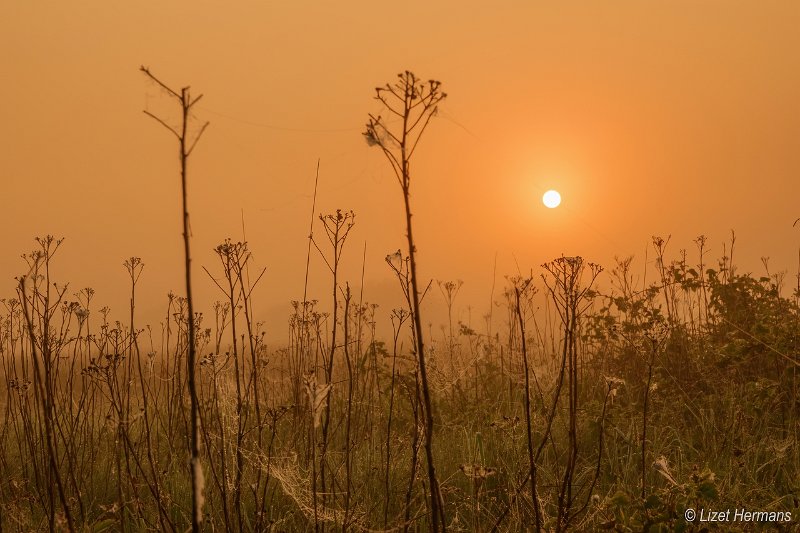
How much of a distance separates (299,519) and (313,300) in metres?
1.39

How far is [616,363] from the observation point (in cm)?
635

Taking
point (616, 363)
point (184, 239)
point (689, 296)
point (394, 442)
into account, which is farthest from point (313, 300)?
point (689, 296)

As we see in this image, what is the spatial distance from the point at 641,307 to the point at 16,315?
5.20 m

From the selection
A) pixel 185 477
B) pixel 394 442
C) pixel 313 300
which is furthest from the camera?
pixel 394 442

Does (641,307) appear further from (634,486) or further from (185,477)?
(185,477)

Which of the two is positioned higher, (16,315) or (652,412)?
(16,315)

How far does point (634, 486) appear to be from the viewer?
3.50 meters

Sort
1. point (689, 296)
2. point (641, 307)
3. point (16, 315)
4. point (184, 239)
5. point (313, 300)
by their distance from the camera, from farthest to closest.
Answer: point (689, 296), point (641, 307), point (16, 315), point (313, 300), point (184, 239)

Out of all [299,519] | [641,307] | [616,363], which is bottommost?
[299,519]

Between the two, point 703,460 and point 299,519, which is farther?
point 703,460

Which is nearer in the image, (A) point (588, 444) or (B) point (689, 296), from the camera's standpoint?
(A) point (588, 444)

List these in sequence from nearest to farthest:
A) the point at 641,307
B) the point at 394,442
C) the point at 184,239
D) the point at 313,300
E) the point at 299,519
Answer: the point at 184,239 → the point at 299,519 → the point at 313,300 → the point at 394,442 → the point at 641,307

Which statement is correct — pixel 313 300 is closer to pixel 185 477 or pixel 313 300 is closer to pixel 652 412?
pixel 185 477

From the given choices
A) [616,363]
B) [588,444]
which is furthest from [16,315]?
[616,363]
